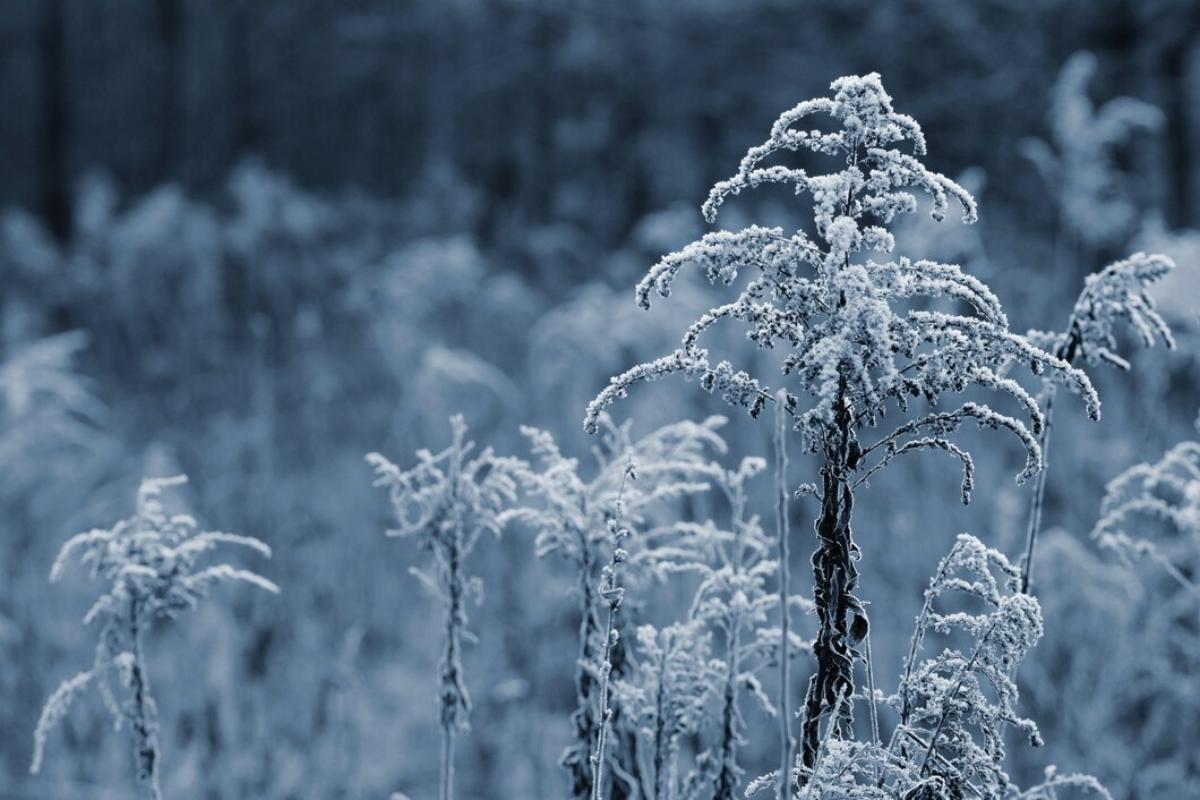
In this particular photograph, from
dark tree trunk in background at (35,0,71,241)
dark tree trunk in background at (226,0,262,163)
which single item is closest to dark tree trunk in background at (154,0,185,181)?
dark tree trunk in background at (226,0,262,163)

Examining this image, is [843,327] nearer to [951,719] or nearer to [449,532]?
[951,719]

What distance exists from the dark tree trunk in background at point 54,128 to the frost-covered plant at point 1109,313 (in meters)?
15.9

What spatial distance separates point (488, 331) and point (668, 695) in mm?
7638

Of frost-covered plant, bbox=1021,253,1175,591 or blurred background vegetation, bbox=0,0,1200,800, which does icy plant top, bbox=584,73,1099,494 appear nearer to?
frost-covered plant, bbox=1021,253,1175,591

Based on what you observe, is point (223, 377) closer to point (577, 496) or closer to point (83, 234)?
point (83, 234)

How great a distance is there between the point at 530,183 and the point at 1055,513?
483 inches

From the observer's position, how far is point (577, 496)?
2258mm

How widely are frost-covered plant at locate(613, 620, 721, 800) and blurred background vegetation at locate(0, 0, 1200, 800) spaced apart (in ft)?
2.48

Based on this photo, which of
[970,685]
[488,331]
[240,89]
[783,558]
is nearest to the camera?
[783,558]

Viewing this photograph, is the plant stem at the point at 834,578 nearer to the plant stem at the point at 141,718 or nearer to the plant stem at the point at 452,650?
the plant stem at the point at 452,650

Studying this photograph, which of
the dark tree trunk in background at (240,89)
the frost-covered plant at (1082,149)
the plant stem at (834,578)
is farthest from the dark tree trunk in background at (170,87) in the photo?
the plant stem at (834,578)

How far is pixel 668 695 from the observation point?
6.91 ft

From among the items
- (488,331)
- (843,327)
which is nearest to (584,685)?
(843,327)

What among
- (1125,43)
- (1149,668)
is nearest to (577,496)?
(1149,668)
